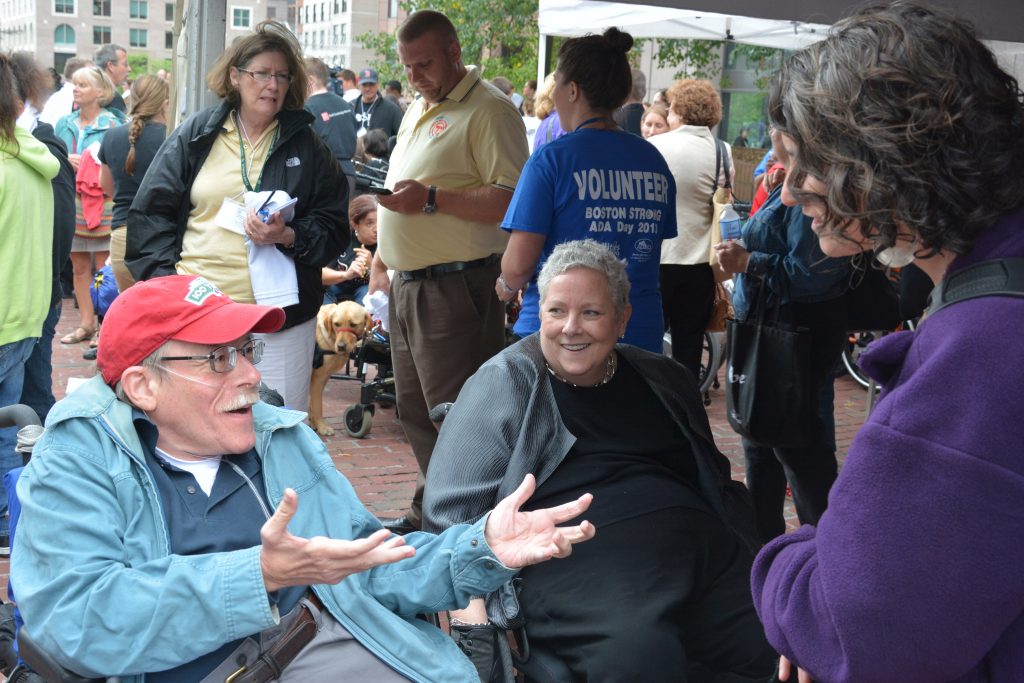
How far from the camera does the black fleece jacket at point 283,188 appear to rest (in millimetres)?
4203

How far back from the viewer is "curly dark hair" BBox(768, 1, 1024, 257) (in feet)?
4.50

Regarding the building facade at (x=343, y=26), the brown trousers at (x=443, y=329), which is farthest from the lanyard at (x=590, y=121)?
the building facade at (x=343, y=26)

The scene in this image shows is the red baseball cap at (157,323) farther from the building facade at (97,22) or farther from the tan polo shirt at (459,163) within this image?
the building facade at (97,22)

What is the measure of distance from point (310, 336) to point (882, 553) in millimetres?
3482

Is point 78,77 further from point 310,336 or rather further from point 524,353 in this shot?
point 524,353

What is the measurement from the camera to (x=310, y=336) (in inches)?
179

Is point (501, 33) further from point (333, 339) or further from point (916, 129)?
point (916, 129)

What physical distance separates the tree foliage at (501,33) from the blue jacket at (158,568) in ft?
46.9

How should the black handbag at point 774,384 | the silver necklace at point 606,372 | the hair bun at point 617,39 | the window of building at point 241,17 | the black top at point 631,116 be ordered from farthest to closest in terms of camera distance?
1. the window of building at point 241,17
2. the black top at point 631,116
3. the hair bun at point 617,39
4. the black handbag at point 774,384
5. the silver necklace at point 606,372

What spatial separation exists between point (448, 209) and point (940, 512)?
330 cm

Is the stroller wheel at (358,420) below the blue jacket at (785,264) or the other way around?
below

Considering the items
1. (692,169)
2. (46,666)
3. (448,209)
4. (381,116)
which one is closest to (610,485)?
(46,666)

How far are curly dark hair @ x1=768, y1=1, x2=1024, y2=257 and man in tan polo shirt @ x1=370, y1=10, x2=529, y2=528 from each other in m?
3.03

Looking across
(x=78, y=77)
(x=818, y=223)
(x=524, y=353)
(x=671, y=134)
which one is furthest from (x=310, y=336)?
(x=78, y=77)
